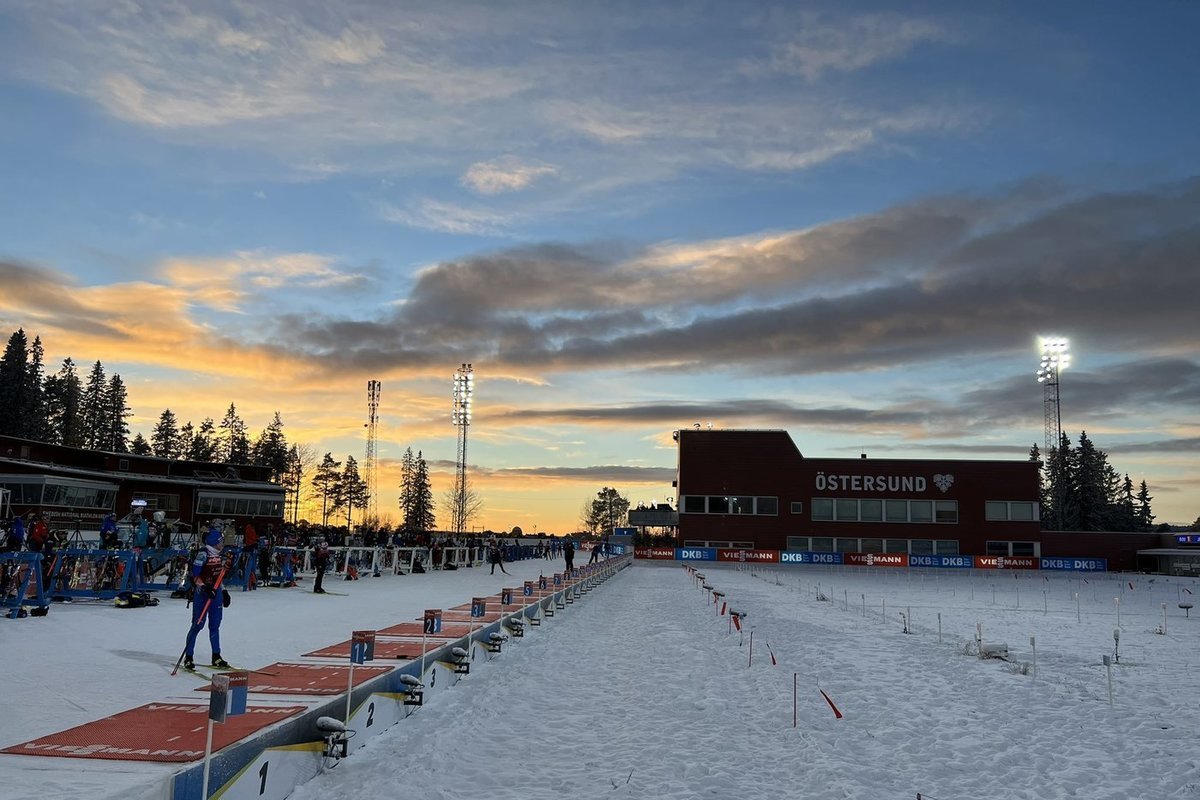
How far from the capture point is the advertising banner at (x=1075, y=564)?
8325 cm

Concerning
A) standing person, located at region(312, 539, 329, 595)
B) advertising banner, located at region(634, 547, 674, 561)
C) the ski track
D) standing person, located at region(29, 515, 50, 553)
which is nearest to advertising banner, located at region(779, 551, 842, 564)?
advertising banner, located at region(634, 547, 674, 561)

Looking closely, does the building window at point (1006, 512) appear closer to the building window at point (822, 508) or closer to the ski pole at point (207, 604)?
the building window at point (822, 508)

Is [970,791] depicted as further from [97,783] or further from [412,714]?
[97,783]

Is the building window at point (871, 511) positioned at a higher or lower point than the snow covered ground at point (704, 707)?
higher

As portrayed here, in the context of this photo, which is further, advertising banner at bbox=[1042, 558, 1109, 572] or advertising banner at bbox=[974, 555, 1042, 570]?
advertising banner at bbox=[1042, 558, 1109, 572]

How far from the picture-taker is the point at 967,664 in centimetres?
2177

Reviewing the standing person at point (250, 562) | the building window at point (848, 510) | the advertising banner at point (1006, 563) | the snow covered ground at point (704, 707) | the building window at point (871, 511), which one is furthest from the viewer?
the building window at point (848, 510)

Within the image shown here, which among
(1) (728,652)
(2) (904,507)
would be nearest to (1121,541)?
(2) (904,507)

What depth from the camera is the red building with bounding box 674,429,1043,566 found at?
87.7 metres

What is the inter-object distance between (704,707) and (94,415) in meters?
142

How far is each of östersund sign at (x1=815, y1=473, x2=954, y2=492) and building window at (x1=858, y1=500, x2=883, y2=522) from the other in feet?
4.45

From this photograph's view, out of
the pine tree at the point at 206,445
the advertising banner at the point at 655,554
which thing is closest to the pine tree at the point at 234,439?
the pine tree at the point at 206,445

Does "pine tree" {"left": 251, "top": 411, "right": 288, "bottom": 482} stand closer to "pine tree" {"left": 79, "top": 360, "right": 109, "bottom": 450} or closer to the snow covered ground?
"pine tree" {"left": 79, "top": 360, "right": 109, "bottom": 450}

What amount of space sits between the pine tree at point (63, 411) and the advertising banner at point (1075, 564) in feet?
418
